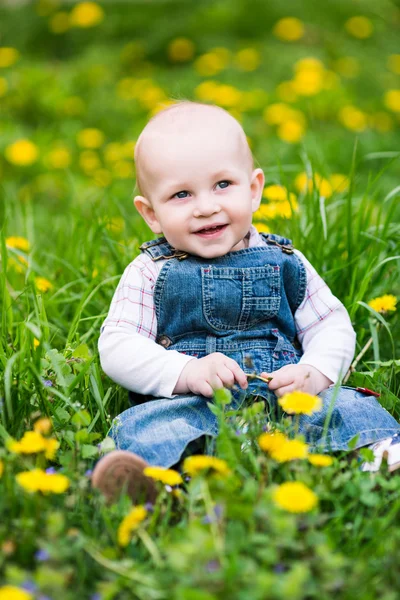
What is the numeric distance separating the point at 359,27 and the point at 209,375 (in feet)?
19.1

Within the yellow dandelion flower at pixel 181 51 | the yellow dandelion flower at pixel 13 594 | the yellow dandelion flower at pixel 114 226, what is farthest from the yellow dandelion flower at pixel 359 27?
the yellow dandelion flower at pixel 13 594

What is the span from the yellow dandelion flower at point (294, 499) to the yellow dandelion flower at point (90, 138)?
3259mm

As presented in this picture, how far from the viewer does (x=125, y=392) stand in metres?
1.96

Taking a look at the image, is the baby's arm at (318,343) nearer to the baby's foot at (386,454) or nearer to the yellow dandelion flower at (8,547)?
the baby's foot at (386,454)

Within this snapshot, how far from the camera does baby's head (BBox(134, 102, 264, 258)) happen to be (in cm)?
187

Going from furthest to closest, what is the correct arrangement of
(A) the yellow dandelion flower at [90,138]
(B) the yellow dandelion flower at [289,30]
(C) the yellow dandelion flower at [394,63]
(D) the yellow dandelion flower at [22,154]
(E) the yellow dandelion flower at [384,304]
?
1. (B) the yellow dandelion flower at [289,30]
2. (C) the yellow dandelion flower at [394,63]
3. (A) the yellow dandelion flower at [90,138]
4. (D) the yellow dandelion flower at [22,154]
5. (E) the yellow dandelion flower at [384,304]

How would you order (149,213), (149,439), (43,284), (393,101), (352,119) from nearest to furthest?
(149,439)
(149,213)
(43,284)
(352,119)
(393,101)

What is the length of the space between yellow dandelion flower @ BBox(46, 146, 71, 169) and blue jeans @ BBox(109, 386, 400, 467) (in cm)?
264

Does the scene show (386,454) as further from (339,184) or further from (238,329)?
(339,184)

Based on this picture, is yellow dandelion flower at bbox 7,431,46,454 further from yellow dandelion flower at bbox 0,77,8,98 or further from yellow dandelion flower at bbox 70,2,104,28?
yellow dandelion flower at bbox 70,2,104,28

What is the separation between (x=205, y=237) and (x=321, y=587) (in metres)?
0.97

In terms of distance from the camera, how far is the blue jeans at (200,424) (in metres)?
1.63

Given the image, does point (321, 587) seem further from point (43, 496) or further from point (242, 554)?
point (43, 496)

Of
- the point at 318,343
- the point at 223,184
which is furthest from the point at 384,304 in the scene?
the point at 223,184
